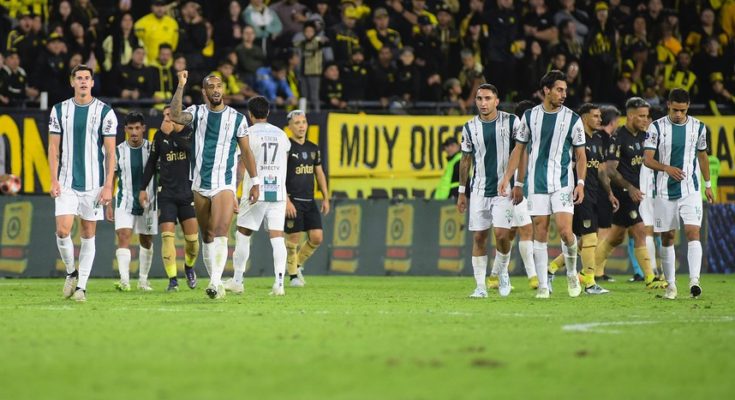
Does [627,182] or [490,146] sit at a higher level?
[490,146]

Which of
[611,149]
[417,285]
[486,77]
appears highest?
[486,77]

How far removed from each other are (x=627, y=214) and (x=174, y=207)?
655 cm

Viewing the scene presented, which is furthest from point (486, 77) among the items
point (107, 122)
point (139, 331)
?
point (139, 331)

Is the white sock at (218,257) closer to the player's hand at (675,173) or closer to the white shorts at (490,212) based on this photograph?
the white shorts at (490,212)

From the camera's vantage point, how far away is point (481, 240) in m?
14.5

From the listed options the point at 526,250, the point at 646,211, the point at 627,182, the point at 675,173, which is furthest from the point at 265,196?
the point at 646,211

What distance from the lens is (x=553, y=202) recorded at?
45.4ft

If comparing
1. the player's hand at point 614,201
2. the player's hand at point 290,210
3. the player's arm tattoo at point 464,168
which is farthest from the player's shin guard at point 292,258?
the player's hand at point 614,201

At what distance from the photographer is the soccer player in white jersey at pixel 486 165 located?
1421cm

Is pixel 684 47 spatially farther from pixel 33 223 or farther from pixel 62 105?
pixel 62 105

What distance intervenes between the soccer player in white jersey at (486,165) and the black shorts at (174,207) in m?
3.84

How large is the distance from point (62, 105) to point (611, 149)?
8.05 metres

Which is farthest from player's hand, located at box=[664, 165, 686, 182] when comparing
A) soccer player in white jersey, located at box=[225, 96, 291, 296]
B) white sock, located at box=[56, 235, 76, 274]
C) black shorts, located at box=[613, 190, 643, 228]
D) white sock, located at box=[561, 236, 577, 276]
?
white sock, located at box=[56, 235, 76, 274]

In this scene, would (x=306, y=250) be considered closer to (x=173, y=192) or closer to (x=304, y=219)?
(x=304, y=219)
